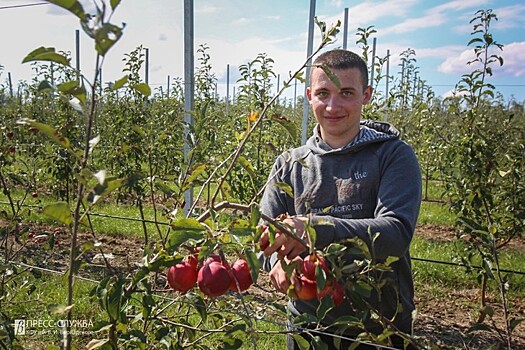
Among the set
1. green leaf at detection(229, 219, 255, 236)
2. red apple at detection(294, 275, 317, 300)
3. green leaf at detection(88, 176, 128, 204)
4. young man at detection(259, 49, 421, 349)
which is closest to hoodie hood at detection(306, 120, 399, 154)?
young man at detection(259, 49, 421, 349)

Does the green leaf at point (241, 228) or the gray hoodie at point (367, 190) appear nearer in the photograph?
the green leaf at point (241, 228)

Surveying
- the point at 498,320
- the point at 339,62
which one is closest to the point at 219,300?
the point at 339,62

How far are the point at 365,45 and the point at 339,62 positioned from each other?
2.22m

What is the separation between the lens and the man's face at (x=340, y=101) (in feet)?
4.70

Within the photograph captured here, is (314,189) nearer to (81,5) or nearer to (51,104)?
(81,5)

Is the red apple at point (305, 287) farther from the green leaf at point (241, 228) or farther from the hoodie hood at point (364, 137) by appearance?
the hoodie hood at point (364, 137)

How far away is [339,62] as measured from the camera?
4.70ft

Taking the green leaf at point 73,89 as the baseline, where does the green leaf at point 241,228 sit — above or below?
below

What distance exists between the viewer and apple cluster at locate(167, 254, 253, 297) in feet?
2.94

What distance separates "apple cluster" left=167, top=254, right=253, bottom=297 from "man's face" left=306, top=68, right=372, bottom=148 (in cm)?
63

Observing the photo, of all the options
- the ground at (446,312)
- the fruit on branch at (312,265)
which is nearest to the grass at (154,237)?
the ground at (446,312)

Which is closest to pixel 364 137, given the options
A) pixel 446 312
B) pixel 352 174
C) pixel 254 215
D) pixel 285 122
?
pixel 352 174

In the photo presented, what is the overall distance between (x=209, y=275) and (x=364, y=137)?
2.49ft

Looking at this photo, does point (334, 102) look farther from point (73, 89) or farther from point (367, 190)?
point (73, 89)
